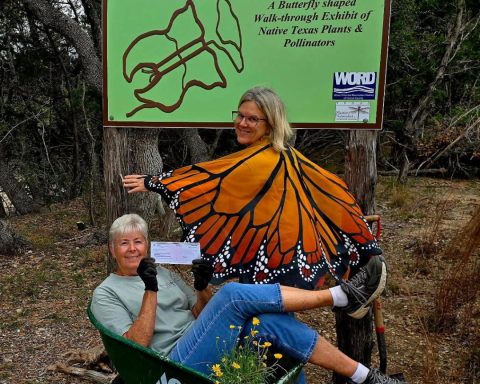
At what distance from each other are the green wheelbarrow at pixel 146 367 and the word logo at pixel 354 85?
4.16 feet

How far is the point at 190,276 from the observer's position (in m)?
4.55

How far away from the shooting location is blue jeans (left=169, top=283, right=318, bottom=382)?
82.9 inches

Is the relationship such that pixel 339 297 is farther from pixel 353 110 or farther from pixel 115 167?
pixel 115 167

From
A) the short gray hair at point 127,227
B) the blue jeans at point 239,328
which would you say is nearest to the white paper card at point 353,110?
the blue jeans at point 239,328

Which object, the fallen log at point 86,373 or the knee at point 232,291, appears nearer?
the knee at point 232,291

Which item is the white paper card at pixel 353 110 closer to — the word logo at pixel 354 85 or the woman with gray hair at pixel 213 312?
the word logo at pixel 354 85

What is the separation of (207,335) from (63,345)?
5.81 ft

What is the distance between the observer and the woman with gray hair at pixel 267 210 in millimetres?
2406

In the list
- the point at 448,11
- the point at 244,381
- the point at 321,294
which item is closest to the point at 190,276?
the point at 321,294

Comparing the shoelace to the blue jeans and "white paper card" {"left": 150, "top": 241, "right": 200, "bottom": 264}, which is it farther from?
"white paper card" {"left": 150, "top": 241, "right": 200, "bottom": 264}

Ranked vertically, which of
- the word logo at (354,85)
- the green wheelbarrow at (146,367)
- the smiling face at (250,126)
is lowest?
the green wheelbarrow at (146,367)

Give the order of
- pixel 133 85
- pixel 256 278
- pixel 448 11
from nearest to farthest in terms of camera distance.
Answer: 1. pixel 256 278
2. pixel 133 85
3. pixel 448 11

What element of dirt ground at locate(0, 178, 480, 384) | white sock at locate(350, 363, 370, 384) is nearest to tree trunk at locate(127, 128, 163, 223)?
dirt ground at locate(0, 178, 480, 384)

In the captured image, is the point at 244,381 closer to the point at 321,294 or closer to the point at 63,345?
the point at 321,294
